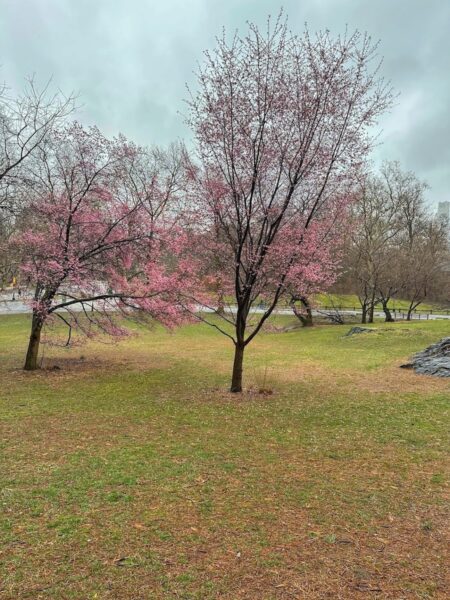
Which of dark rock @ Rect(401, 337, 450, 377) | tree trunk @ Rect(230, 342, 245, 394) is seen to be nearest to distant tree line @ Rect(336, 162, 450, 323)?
dark rock @ Rect(401, 337, 450, 377)

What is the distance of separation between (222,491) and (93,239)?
8940 mm

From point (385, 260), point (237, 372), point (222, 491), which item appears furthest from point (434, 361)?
point (385, 260)

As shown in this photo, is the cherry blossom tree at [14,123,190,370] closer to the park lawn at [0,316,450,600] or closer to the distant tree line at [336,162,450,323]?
the park lawn at [0,316,450,600]

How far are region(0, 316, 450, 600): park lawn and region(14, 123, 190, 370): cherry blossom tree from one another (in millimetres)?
2449

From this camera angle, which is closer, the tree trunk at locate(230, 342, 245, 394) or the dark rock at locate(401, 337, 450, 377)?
the tree trunk at locate(230, 342, 245, 394)

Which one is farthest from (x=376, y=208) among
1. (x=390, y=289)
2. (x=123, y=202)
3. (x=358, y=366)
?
(x=123, y=202)

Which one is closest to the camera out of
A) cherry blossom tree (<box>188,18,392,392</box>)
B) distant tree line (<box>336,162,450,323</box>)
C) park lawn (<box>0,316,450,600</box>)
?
park lawn (<box>0,316,450,600</box>)

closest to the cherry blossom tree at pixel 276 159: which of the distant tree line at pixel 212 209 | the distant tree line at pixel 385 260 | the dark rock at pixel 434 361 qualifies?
the distant tree line at pixel 212 209

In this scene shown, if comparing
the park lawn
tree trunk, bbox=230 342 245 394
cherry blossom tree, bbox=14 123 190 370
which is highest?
cherry blossom tree, bbox=14 123 190 370

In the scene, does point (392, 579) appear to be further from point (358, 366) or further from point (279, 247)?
point (358, 366)

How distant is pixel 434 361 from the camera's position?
42.0ft

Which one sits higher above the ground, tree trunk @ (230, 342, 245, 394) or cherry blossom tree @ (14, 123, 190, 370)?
cherry blossom tree @ (14, 123, 190, 370)

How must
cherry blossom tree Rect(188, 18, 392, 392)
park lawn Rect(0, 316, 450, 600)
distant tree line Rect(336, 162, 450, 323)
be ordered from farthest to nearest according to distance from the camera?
distant tree line Rect(336, 162, 450, 323) → cherry blossom tree Rect(188, 18, 392, 392) → park lawn Rect(0, 316, 450, 600)

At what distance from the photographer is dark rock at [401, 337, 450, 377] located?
479 inches
